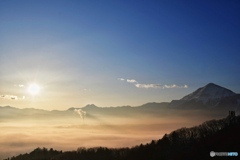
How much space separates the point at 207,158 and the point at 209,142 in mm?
24893

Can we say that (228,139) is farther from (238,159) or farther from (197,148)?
(238,159)

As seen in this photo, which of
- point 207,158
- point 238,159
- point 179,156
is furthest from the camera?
point 179,156

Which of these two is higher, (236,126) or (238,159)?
(236,126)

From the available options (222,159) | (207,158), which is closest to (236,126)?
(207,158)

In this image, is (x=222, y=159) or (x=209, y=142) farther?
(x=209, y=142)

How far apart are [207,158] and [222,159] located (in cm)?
2592

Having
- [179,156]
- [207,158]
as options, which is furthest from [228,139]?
[179,156]

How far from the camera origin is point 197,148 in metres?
197

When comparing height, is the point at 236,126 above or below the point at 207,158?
above

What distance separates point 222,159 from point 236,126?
2085 inches

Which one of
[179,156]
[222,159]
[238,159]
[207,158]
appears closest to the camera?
[238,159]

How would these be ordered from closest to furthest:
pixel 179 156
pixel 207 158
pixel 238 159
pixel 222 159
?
1. pixel 238 159
2. pixel 222 159
3. pixel 207 158
4. pixel 179 156

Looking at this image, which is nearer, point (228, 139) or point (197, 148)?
point (228, 139)

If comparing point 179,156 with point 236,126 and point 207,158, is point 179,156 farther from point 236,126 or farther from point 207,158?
point 236,126
